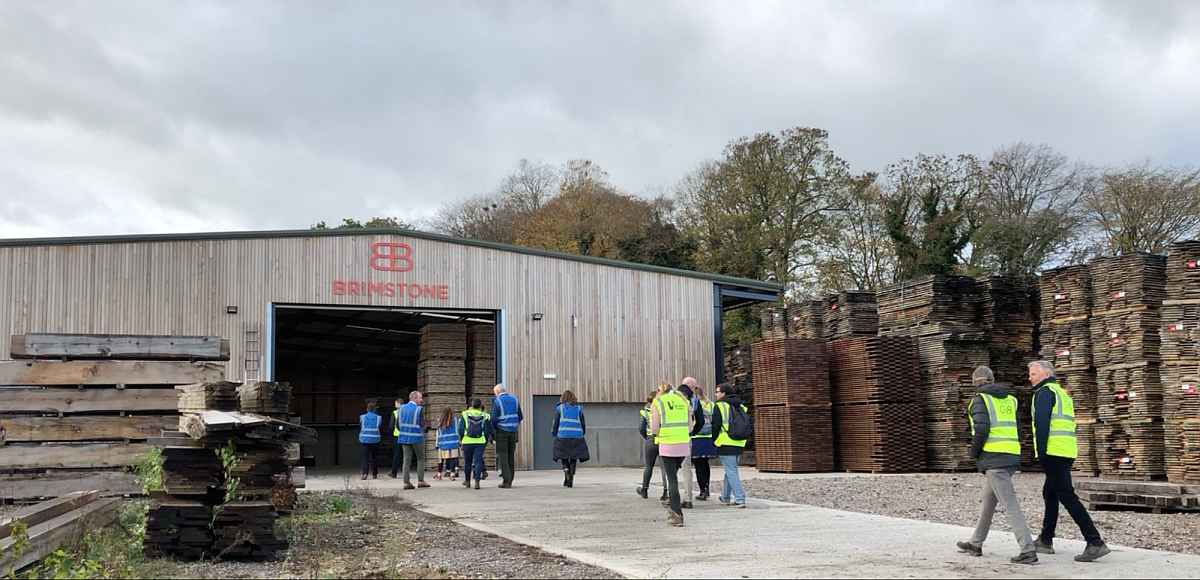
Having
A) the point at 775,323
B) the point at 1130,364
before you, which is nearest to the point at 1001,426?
the point at 1130,364

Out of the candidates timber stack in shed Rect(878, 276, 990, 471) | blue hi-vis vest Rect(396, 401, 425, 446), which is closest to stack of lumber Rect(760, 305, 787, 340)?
timber stack in shed Rect(878, 276, 990, 471)

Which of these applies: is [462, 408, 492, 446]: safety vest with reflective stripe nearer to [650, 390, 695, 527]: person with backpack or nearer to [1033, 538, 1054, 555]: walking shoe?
[650, 390, 695, 527]: person with backpack

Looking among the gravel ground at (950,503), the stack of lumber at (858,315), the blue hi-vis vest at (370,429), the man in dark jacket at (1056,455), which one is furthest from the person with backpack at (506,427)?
the man in dark jacket at (1056,455)

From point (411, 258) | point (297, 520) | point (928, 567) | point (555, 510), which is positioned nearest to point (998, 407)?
point (928, 567)

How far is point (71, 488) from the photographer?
506 inches

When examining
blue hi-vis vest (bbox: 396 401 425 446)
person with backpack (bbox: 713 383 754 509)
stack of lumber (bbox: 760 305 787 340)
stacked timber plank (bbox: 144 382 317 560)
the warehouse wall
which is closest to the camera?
stacked timber plank (bbox: 144 382 317 560)

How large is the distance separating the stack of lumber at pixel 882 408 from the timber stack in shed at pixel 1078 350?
3328mm

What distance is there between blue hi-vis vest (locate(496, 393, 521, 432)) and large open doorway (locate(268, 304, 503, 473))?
7.27m

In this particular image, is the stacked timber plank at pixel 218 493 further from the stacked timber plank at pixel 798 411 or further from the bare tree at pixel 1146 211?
the bare tree at pixel 1146 211

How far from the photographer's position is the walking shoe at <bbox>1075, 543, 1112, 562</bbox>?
886cm

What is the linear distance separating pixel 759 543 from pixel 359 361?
2908 cm

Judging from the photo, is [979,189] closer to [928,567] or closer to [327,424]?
[327,424]

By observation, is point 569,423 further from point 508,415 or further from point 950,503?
point 950,503

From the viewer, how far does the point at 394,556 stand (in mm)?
9219
